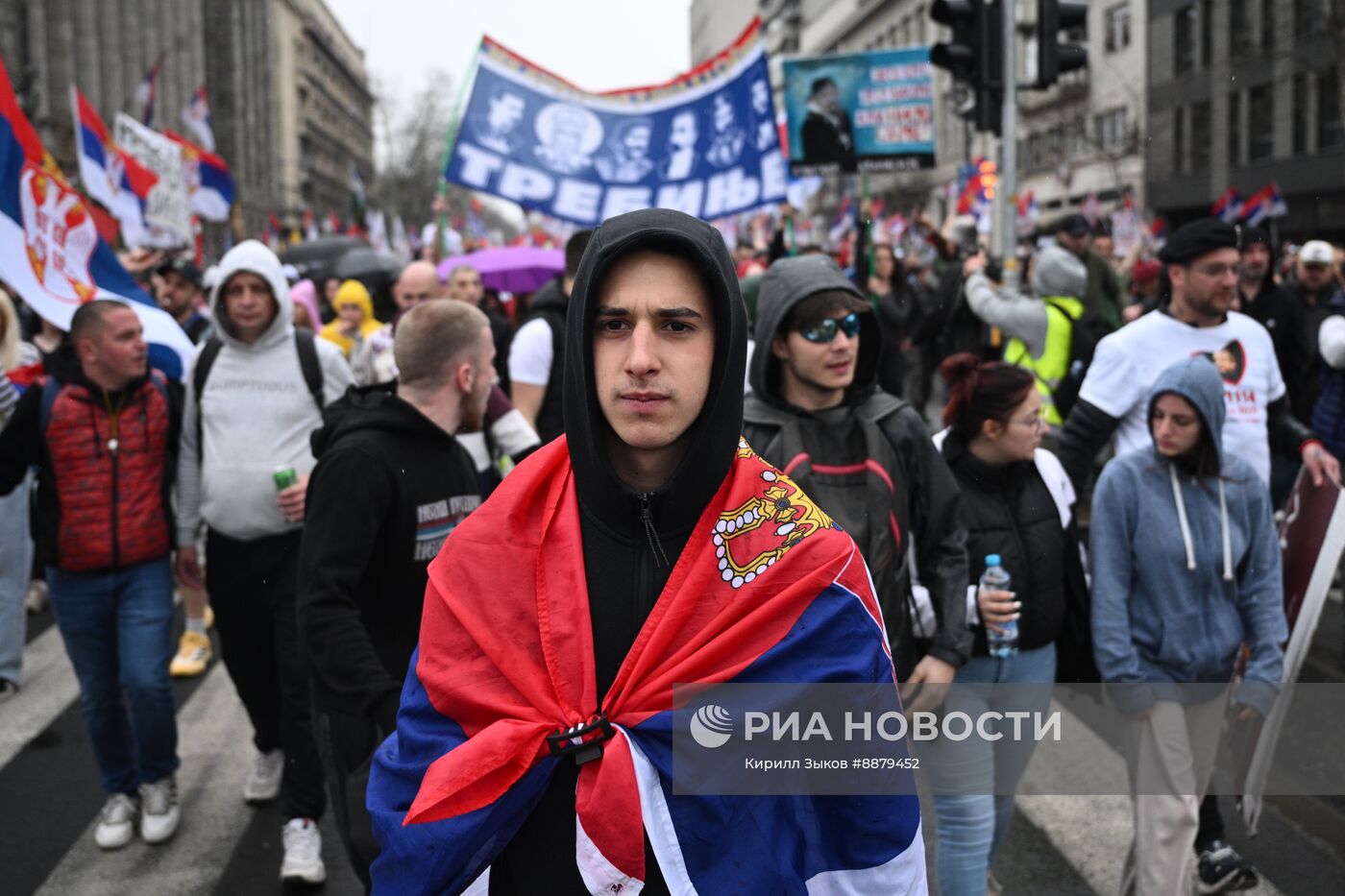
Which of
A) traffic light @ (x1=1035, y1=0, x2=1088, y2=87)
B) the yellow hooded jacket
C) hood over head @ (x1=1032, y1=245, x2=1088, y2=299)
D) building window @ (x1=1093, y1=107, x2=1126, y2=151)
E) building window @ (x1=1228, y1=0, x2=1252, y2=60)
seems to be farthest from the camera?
A: building window @ (x1=1093, y1=107, x2=1126, y2=151)

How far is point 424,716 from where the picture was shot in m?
1.99

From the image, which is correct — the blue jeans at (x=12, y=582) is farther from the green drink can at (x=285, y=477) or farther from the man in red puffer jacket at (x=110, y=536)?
the green drink can at (x=285, y=477)

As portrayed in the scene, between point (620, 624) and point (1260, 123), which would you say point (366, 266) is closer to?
point (620, 624)

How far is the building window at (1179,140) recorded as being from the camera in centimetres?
4297

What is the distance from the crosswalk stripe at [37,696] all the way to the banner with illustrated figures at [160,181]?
5048 mm

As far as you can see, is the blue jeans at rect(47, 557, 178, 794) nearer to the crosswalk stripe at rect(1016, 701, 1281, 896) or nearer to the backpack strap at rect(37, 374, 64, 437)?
the backpack strap at rect(37, 374, 64, 437)

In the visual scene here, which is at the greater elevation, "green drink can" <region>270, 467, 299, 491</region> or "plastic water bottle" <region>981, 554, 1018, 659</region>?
"green drink can" <region>270, 467, 299, 491</region>

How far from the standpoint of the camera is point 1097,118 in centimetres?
4800

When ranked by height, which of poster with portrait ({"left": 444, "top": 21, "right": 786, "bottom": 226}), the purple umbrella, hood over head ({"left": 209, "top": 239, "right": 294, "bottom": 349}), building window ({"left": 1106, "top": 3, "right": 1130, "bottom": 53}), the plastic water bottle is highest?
building window ({"left": 1106, "top": 3, "right": 1130, "bottom": 53})

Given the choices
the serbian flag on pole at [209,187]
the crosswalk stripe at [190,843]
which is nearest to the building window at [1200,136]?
the serbian flag on pole at [209,187]

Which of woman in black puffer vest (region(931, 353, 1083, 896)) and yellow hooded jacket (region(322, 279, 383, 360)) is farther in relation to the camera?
yellow hooded jacket (region(322, 279, 383, 360))

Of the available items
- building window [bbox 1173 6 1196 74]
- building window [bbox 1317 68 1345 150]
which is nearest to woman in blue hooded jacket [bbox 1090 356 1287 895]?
building window [bbox 1317 68 1345 150]

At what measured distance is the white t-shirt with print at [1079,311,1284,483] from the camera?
470 cm

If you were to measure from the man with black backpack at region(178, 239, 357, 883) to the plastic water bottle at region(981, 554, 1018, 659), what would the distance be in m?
2.39
